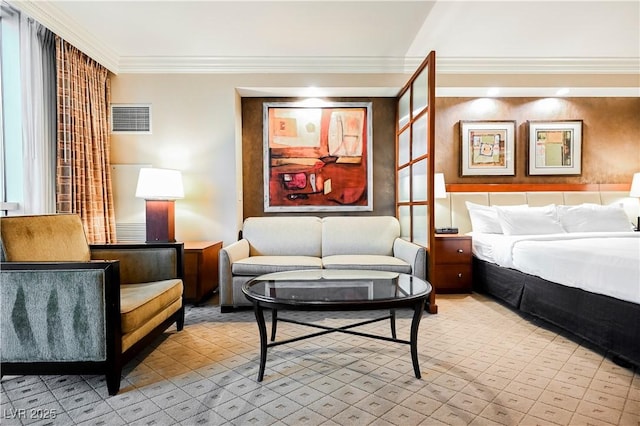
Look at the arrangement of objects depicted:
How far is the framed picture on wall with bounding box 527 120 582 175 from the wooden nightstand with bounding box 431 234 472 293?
155cm

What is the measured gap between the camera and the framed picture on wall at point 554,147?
444 centimetres

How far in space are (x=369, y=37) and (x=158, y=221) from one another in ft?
9.04

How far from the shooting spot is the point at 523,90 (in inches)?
166

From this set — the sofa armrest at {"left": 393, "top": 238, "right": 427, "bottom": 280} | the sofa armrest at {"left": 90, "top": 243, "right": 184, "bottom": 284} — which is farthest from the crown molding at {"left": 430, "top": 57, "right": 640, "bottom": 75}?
the sofa armrest at {"left": 90, "top": 243, "right": 184, "bottom": 284}

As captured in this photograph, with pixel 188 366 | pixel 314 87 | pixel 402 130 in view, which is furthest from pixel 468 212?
pixel 188 366

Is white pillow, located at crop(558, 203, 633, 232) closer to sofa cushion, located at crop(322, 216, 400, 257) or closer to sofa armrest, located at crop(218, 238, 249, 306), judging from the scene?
sofa cushion, located at crop(322, 216, 400, 257)

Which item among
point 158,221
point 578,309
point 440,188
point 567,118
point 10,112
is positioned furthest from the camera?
point 567,118

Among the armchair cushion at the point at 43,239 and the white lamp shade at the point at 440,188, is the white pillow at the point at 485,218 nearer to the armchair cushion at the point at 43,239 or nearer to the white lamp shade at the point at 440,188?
the white lamp shade at the point at 440,188

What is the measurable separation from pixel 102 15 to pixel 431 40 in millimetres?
3042

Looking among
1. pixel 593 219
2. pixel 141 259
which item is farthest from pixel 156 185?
pixel 593 219

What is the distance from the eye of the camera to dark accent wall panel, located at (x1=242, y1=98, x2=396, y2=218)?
4.28 metres

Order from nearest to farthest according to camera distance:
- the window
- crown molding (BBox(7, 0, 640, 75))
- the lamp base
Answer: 1. the window
2. the lamp base
3. crown molding (BBox(7, 0, 640, 75))

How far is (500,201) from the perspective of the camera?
4375 mm

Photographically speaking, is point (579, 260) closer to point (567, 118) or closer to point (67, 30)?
point (567, 118)
